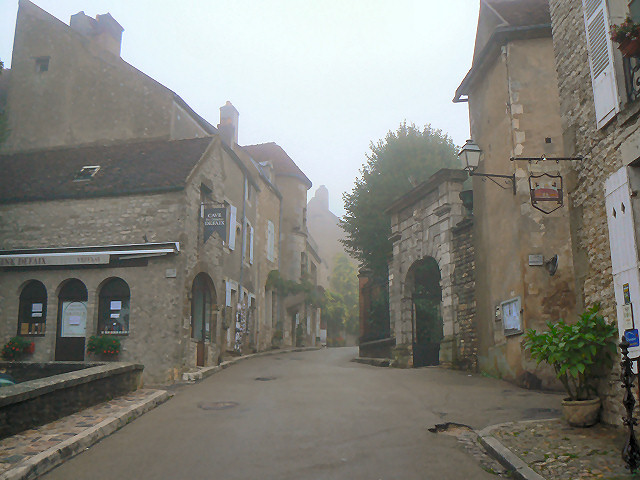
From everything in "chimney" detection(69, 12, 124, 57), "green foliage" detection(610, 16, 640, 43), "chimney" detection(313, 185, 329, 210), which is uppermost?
"chimney" detection(313, 185, 329, 210)

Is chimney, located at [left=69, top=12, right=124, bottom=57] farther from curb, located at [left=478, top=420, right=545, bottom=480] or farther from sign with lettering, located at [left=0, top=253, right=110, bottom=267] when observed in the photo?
curb, located at [left=478, top=420, right=545, bottom=480]

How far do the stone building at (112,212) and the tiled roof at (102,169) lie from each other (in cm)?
5

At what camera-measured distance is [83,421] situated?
28.8ft

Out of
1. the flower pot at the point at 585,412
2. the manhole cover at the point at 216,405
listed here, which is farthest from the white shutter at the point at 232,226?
the flower pot at the point at 585,412

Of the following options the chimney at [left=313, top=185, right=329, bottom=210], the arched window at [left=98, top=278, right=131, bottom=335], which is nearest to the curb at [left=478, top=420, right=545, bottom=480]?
the arched window at [left=98, top=278, right=131, bottom=335]

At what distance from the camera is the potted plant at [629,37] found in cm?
608

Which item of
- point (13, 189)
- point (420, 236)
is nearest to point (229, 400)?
point (420, 236)

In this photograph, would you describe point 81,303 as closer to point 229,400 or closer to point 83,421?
point 229,400

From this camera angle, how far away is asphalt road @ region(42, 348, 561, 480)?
265 inches

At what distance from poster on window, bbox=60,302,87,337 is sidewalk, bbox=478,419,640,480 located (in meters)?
11.7

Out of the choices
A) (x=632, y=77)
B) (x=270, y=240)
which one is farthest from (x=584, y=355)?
(x=270, y=240)

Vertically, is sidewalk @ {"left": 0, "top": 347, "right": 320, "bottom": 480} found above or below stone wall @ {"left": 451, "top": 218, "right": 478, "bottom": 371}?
below

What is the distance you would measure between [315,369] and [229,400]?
570cm

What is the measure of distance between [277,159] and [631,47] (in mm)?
28613
